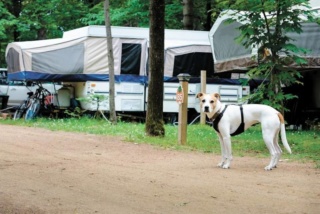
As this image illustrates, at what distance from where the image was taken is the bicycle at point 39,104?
18953 millimetres

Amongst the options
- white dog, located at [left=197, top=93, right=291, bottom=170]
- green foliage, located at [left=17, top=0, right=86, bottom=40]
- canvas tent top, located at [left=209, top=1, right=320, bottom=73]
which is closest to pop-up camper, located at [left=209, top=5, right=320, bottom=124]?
canvas tent top, located at [left=209, top=1, right=320, bottom=73]

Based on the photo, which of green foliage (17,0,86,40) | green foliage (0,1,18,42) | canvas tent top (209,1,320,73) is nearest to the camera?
canvas tent top (209,1,320,73)

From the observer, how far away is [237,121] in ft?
30.4

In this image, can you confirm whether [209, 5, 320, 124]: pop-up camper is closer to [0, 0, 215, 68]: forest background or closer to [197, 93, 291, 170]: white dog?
[197, 93, 291, 170]: white dog

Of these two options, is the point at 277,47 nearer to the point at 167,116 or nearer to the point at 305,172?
the point at 305,172

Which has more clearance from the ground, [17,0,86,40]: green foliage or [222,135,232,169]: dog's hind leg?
[17,0,86,40]: green foliage

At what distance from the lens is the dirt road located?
610 centimetres

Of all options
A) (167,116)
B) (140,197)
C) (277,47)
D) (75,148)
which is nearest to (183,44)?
(167,116)

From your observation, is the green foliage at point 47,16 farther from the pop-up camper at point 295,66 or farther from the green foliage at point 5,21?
the pop-up camper at point 295,66

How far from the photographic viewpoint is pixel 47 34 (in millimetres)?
30109

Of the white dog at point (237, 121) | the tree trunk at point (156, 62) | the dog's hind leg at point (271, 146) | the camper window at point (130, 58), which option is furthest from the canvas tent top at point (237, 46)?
the dog's hind leg at point (271, 146)

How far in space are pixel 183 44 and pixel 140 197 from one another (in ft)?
46.5

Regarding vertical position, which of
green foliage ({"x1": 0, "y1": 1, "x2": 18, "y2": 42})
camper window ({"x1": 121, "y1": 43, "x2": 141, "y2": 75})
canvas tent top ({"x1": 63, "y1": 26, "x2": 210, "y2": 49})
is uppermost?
green foliage ({"x1": 0, "y1": 1, "x2": 18, "y2": 42})

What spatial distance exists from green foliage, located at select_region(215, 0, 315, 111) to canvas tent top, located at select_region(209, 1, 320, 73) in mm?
1026
